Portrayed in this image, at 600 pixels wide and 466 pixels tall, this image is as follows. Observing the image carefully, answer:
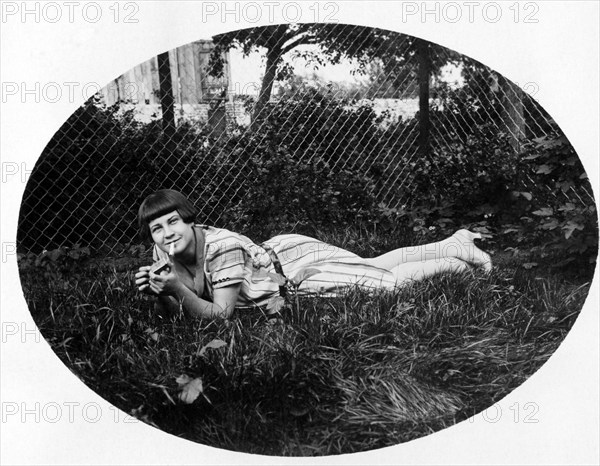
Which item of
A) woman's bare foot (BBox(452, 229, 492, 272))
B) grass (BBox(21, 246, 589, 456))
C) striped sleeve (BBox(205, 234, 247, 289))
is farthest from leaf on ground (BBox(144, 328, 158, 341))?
woman's bare foot (BBox(452, 229, 492, 272))

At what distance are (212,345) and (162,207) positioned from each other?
0.75 m

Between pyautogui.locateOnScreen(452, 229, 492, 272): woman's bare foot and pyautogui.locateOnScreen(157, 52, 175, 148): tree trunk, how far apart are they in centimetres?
159

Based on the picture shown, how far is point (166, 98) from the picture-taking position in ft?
14.2

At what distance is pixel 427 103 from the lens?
4422mm

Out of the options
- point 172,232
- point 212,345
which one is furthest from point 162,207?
point 212,345

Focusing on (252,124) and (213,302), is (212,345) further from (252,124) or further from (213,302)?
(252,124)

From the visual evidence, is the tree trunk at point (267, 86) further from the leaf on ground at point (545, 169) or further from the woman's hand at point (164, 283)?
the leaf on ground at point (545, 169)

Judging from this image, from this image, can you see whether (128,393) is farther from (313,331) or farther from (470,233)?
(470,233)

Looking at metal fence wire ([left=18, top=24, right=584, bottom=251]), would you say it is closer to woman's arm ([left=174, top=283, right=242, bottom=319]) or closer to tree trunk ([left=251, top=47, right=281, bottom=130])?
tree trunk ([left=251, top=47, right=281, bottom=130])

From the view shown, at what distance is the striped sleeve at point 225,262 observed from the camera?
13.8 ft

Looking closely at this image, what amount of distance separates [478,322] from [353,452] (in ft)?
3.00

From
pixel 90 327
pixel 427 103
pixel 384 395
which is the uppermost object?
pixel 427 103

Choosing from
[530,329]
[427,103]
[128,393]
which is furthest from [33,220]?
[530,329]

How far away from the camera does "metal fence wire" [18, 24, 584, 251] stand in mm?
4234
